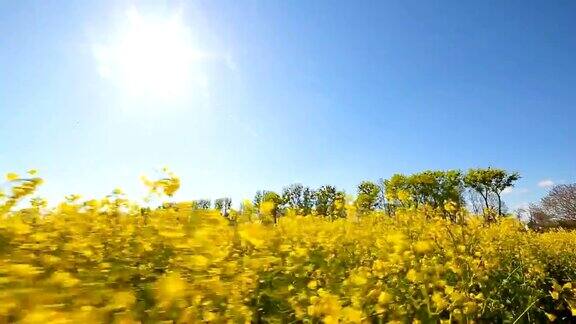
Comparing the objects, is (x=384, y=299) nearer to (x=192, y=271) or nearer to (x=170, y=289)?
(x=192, y=271)

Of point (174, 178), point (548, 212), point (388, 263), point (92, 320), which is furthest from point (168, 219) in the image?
point (548, 212)

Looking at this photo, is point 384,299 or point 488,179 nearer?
point 384,299

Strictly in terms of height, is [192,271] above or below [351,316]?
above

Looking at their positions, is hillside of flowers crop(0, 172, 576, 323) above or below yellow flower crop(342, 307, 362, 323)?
above

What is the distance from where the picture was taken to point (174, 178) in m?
2.11

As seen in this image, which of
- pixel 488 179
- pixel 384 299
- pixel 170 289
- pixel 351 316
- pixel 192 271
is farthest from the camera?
pixel 488 179

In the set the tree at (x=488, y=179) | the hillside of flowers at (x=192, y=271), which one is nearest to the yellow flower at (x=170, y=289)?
the hillside of flowers at (x=192, y=271)

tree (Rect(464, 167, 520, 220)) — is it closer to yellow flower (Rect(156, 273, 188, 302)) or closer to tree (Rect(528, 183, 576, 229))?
tree (Rect(528, 183, 576, 229))

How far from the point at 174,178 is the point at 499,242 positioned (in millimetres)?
6853

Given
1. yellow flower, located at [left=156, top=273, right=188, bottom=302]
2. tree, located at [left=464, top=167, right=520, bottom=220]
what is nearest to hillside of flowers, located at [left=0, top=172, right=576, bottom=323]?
yellow flower, located at [left=156, top=273, right=188, bottom=302]

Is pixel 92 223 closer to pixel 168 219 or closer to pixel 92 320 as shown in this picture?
pixel 168 219

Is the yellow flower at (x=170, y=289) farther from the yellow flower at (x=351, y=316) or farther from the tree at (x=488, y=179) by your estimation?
the tree at (x=488, y=179)

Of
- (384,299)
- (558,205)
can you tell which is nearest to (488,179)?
(558,205)

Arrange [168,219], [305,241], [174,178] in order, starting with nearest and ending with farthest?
[168,219], [174,178], [305,241]
